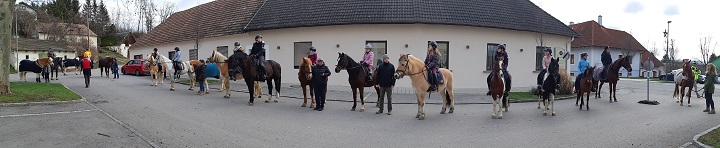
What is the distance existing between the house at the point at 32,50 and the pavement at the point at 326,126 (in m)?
34.9

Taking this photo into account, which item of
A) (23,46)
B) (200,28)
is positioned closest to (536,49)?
(200,28)

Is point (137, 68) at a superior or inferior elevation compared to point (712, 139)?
superior

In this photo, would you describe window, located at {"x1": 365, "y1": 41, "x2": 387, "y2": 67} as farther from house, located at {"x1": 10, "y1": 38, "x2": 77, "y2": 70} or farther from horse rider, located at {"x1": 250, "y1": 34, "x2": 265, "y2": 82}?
house, located at {"x1": 10, "y1": 38, "x2": 77, "y2": 70}

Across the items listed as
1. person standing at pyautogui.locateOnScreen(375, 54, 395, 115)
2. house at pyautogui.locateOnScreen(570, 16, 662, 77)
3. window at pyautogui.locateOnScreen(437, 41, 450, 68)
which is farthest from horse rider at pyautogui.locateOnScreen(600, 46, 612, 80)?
house at pyautogui.locateOnScreen(570, 16, 662, 77)

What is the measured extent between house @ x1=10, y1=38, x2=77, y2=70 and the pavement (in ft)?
115

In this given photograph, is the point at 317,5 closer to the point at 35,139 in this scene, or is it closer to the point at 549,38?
the point at 549,38

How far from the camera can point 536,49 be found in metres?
23.6

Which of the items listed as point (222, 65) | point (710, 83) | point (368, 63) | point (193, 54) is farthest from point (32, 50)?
point (710, 83)

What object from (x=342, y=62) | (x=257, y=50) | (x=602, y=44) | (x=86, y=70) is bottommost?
(x=86, y=70)

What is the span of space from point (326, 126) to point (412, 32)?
1135cm

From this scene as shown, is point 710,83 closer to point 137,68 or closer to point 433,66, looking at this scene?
point 433,66

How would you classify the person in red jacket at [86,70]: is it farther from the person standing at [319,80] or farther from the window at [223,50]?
the person standing at [319,80]

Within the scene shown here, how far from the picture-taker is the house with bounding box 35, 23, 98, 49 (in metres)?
56.4

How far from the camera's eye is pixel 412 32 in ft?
66.4
